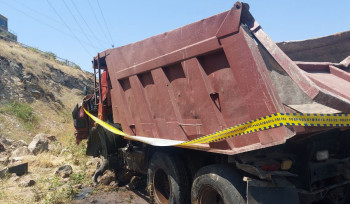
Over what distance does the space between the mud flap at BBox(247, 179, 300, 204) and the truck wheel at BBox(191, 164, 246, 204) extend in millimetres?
150

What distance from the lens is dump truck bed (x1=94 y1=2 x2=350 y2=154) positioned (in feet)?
8.09

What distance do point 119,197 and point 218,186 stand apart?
3056 millimetres

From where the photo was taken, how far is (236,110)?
9.66ft

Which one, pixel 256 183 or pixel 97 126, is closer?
pixel 256 183

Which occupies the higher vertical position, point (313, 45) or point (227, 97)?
point (313, 45)

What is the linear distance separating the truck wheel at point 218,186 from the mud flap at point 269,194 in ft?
0.49

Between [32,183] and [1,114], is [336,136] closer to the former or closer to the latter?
[32,183]

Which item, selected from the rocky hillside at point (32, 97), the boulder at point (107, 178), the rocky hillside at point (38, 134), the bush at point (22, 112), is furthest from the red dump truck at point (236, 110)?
the bush at point (22, 112)

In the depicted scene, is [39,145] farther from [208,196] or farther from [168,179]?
[208,196]

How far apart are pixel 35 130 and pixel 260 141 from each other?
1619cm

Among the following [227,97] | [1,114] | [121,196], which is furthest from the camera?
[1,114]

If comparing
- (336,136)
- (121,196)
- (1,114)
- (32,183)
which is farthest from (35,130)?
(336,136)

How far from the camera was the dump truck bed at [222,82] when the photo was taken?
2465mm

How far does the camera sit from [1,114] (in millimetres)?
15281
